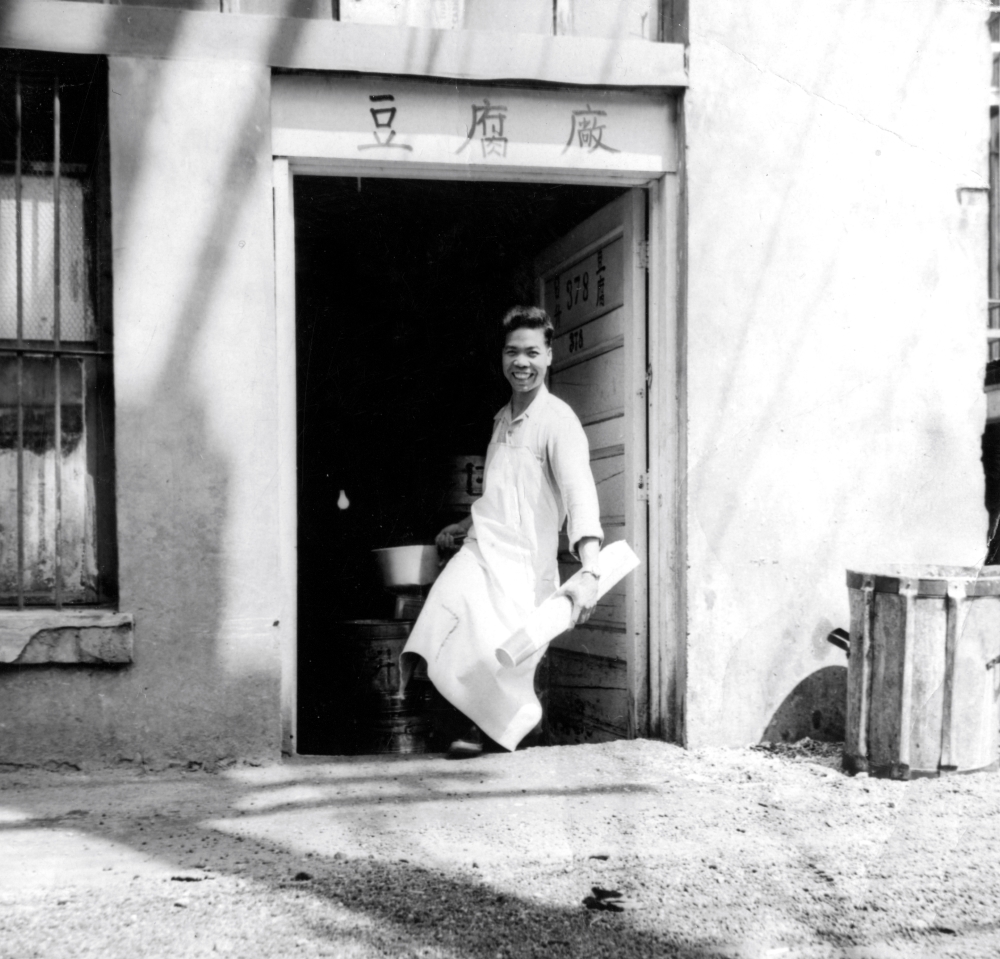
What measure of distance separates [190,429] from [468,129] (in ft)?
5.76

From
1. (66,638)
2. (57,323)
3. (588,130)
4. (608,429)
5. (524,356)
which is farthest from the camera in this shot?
(608,429)

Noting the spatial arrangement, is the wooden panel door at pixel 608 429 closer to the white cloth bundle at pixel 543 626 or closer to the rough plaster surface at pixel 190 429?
the white cloth bundle at pixel 543 626

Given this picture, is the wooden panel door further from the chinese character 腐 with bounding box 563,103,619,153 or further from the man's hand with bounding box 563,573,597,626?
the man's hand with bounding box 563,573,597,626

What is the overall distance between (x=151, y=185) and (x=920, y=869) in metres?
3.84

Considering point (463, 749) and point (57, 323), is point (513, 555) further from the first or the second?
point (57, 323)

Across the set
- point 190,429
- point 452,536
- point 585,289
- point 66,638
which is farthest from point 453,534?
point 66,638

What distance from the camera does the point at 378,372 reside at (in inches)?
324

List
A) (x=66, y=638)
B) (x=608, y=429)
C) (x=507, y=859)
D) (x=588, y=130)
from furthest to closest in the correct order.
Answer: (x=608, y=429)
(x=588, y=130)
(x=66, y=638)
(x=507, y=859)

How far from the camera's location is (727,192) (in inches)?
211

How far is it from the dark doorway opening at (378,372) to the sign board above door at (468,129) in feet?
7.51

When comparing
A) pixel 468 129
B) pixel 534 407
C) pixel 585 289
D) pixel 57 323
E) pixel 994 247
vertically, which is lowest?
pixel 534 407

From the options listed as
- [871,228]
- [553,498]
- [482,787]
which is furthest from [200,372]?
[871,228]

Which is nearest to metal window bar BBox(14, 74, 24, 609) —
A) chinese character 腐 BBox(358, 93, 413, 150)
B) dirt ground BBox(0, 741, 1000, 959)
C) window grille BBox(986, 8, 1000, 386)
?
dirt ground BBox(0, 741, 1000, 959)

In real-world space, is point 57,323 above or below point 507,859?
above
